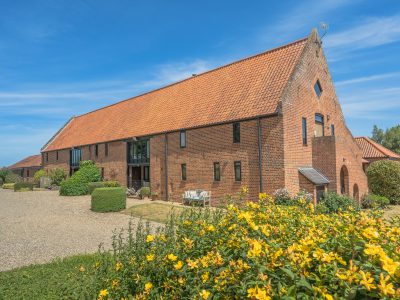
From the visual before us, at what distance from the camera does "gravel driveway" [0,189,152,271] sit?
1017cm

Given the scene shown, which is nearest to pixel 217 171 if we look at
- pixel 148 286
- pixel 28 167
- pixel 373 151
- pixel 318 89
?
pixel 318 89

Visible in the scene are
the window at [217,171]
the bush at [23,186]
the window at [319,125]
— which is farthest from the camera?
the bush at [23,186]

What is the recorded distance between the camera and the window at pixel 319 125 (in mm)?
21708

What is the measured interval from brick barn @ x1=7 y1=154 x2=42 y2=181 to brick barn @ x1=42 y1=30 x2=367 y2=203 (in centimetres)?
3605

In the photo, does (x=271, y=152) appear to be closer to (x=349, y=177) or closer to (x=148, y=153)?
(x=349, y=177)

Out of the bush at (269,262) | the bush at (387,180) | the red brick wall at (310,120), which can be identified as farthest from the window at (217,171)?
the bush at (269,262)

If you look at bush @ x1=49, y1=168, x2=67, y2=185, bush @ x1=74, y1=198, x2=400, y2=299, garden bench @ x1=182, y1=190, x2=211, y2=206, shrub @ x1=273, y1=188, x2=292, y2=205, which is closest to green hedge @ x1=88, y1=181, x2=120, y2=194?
garden bench @ x1=182, y1=190, x2=211, y2=206

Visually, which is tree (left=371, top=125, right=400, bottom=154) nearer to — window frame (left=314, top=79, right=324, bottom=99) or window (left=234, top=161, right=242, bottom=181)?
window frame (left=314, top=79, right=324, bottom=99)

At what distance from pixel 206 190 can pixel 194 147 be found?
3300 mm

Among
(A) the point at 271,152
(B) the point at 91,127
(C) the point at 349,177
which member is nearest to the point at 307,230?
(A) the point at 271,152

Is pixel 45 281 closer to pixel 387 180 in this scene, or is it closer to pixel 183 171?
pixel 183 171

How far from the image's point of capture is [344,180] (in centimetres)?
2123

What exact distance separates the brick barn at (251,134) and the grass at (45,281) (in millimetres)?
12417

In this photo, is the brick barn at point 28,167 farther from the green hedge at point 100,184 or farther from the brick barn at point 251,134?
the brick barn at point 251,134
